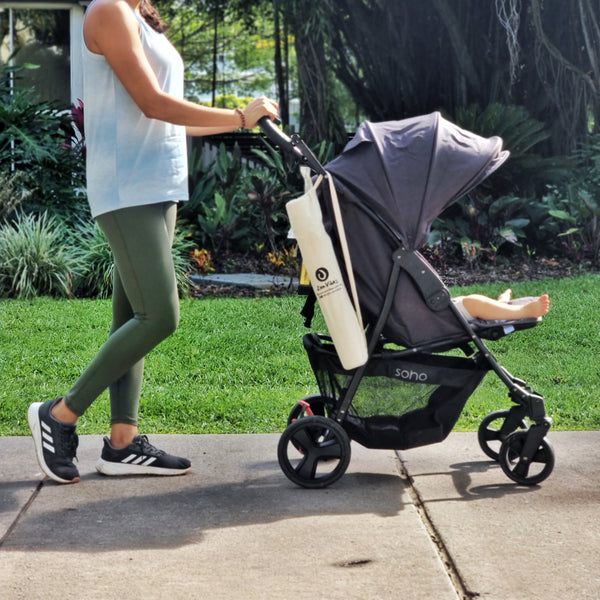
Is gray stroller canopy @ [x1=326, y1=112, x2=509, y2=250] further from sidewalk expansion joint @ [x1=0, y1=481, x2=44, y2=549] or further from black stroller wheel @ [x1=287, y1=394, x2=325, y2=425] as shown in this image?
sidewalk expansion joint @ [x1=0, y1=481, x2=44, y2=549]

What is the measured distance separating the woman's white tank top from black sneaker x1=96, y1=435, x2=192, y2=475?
96cm

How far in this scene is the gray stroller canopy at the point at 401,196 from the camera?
3424 millimetres

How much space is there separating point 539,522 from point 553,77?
28.0 ft

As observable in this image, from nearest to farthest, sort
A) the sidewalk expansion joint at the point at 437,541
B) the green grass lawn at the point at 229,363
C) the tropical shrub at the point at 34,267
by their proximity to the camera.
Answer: the sidewalk expansion joint at the point at 437,541 → the green grass lawn at the point at 229,363 → the tropical shrub at the point at 34,267

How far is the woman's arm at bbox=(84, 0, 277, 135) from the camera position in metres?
3.20

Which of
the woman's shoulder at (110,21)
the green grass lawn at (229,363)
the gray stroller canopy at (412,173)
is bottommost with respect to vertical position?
the green grass lawn at (229,363)

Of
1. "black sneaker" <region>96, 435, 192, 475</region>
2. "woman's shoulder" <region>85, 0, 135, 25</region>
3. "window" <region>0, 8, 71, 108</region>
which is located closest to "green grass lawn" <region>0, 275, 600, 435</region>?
"black sneaker" <region>96, 435, 192, 475</region>

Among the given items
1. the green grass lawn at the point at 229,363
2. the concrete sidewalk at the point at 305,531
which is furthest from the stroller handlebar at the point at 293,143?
the green grass lawn at the point at 229,363

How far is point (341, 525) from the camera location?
3.13m

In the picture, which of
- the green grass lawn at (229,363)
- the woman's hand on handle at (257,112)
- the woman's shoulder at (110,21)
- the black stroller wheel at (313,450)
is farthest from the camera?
the green grass lawn at (229,363)

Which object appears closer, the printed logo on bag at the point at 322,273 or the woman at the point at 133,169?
the woman at the point at 133,169

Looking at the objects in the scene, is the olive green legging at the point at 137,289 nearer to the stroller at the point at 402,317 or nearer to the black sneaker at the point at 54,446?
the black sneaker at the point at 54,446

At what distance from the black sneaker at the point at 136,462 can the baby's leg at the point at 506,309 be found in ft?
4.32

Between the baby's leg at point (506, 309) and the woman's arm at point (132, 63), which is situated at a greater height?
the woman's arm at point (132, 63)
